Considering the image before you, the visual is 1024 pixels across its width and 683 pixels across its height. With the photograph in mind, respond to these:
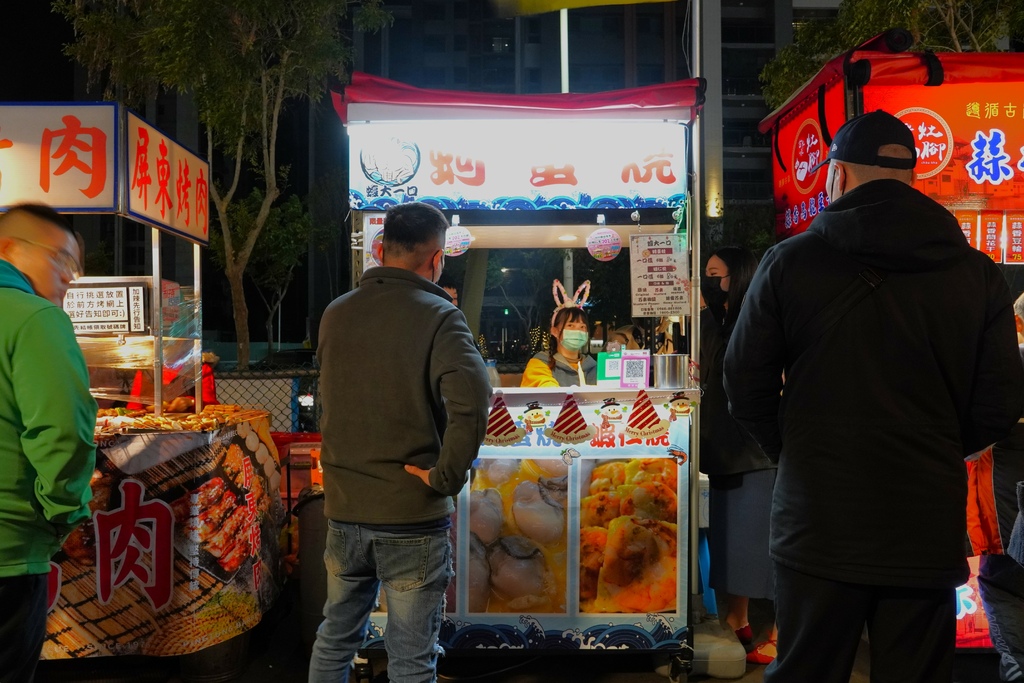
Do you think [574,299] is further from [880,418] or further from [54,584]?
[54,584]

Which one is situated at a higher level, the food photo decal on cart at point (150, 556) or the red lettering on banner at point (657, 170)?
the red lettering on banner at point (657, 170)

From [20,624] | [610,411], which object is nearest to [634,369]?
[610,411]

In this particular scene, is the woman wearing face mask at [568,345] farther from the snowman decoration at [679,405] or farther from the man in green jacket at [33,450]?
the man in green jacket at [33,450]

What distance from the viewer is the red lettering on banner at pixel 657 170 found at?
4285 millimetres

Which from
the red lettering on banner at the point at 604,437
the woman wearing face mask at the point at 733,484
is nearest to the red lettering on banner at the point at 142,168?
the red lettering on banner at the point at 604,437

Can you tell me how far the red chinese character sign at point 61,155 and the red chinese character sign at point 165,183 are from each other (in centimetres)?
13

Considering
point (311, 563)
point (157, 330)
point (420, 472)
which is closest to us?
point (420, 472)

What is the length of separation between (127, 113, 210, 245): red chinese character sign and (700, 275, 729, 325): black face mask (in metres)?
3.46

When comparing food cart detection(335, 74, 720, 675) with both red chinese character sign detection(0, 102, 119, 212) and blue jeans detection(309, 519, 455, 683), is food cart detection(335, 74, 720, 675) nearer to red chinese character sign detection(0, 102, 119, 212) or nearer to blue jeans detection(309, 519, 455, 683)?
blue jeans detection(309, 519, 455, 683)

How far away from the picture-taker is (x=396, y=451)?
9.14ft

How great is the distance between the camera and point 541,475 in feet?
13.6

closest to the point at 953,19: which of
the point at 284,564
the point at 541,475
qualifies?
the point at 541,475

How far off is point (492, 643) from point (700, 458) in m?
1.59

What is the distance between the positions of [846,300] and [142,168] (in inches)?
161
